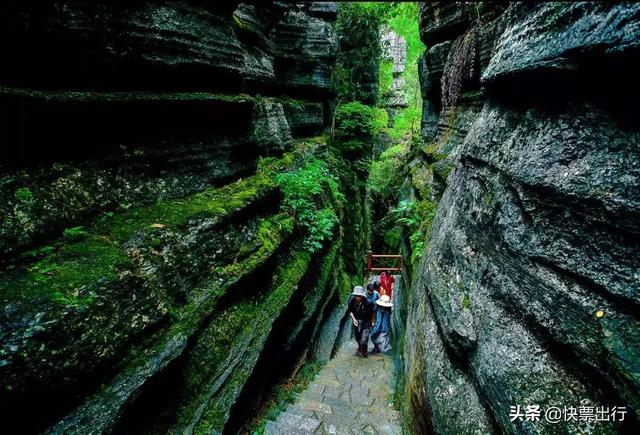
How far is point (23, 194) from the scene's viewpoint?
113 inches

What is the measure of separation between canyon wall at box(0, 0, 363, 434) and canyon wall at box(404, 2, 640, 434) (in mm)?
2448

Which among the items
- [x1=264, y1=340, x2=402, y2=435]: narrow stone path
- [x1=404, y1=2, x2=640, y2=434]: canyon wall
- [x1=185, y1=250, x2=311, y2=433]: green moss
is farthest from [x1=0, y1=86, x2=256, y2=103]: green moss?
[x1=264, y1=340, x2=402, y2=435]: narrow stone path

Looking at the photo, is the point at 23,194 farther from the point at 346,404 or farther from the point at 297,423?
the point at 346,404

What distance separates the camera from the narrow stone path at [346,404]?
13.9 feet

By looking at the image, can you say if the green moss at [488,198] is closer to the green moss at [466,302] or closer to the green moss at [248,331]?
the green moss at [466,302]

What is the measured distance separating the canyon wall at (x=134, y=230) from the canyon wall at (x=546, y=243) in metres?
2.45

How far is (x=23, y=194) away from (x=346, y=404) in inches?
202

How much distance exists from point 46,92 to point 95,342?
8.19ft

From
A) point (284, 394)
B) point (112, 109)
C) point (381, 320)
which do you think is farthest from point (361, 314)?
point (112, 109)

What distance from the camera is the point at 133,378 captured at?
263 cm

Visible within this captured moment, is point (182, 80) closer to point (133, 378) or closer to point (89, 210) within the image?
point (89, 210)

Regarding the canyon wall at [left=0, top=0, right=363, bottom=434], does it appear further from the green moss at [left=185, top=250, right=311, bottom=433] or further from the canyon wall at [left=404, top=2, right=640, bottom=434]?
the canyon wall at [left=404, top=2, right=640, bottom=434]

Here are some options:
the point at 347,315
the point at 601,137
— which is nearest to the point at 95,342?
the point at 601,137

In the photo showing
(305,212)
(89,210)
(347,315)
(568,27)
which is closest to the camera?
(568,27)
